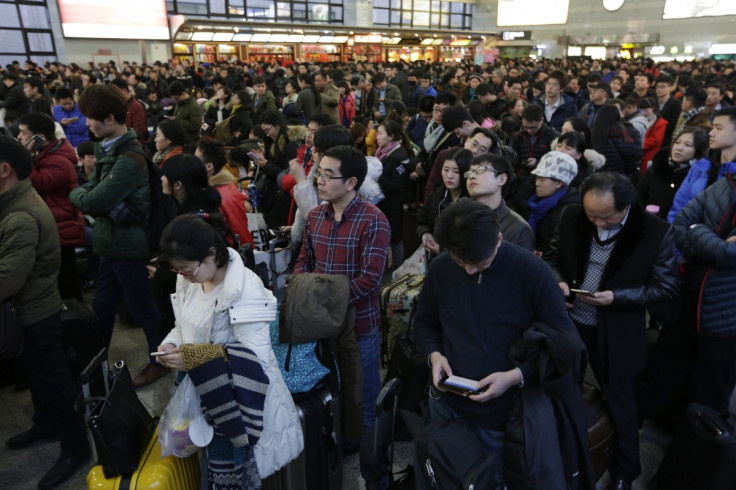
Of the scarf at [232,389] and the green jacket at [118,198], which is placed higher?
the green jacket at [118,198]

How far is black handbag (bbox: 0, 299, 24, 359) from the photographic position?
2219 mm

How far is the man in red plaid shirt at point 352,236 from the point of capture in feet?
7.49

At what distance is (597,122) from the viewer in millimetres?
4449

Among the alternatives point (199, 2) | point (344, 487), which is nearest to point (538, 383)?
point (344, 487)

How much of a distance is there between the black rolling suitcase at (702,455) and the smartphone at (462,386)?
1125mm

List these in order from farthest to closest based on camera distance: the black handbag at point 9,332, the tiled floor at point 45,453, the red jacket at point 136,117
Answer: the red jacket at point 136,117
the tiled floor at point 45,453
the black handbag at point 9,332

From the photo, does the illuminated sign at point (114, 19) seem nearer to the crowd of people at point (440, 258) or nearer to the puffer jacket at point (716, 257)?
the crowd of people at point (440, 258)

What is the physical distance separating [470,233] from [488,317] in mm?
324

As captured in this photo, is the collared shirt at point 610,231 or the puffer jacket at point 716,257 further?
the puffer jacket at point 716,257

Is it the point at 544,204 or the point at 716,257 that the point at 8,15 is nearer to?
the point at 544,204

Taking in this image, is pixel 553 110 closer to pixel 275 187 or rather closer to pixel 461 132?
pixel 461 132

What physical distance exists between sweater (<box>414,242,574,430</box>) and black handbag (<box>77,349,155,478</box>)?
4.05 feet

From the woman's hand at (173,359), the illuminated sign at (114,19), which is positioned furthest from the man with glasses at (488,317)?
the illuminated sign at (114,19)

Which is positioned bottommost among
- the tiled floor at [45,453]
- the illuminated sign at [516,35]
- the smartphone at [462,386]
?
the tiled floor at [45,453]
